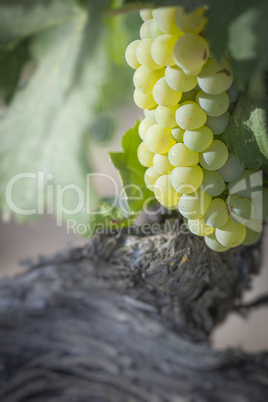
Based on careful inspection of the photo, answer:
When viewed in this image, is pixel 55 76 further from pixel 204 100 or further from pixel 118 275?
pixel 118 275

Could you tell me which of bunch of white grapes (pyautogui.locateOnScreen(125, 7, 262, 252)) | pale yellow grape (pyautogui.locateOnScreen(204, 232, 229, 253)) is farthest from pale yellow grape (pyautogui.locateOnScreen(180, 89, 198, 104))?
pale yellow grape (pyautogui.locateOnScreen(204, 232, 229, 253))

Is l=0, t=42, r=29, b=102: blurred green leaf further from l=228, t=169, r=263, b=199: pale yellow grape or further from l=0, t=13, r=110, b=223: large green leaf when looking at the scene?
l=228, t=169, r=263, b=199: pale yellow grape

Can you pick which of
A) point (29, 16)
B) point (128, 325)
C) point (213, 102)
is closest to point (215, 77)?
point (213, 102)

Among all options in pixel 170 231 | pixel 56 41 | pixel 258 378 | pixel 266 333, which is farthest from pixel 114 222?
pixel 266 333

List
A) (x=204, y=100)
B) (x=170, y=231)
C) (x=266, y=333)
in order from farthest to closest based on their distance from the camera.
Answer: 1. (x=266, y=333)
2. (x=170, y=231)
3. (x=204, y=100)

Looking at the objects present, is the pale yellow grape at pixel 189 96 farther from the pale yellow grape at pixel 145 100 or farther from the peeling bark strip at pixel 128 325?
the peeling bark strip at pixel 128 325

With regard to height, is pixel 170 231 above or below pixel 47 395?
above

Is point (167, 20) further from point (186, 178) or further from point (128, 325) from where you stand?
point (128, 325)
